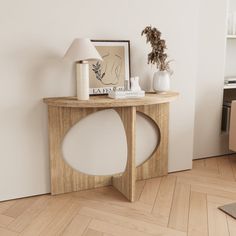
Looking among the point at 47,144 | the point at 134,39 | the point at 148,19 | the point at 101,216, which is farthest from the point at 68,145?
the point at 148,19

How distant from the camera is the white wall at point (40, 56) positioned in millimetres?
2090

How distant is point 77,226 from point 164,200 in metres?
0.67

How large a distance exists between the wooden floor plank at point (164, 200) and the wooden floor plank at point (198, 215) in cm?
15

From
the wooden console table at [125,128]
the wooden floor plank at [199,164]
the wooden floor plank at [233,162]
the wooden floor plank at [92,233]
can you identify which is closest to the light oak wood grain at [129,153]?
the wooden console table at [125,128]

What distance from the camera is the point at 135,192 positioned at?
7.81 feet

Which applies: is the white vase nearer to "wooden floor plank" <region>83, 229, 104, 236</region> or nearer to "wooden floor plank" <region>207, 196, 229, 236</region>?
"wooden floor plank" <region>207, 196, 229, 236</region>

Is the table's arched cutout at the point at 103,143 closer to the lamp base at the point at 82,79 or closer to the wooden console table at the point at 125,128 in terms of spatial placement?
the wooden console table at the point at 125,128

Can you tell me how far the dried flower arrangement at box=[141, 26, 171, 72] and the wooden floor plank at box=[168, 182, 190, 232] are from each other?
973 mm

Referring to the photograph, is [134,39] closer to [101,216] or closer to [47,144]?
[47,144]

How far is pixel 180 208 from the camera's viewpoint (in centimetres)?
213

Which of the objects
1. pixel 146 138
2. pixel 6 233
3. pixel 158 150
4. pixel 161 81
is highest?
pixel 161 81

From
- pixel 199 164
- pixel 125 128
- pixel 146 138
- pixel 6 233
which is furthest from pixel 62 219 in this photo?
pixel 199 164

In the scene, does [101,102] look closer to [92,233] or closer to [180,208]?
[92,233]

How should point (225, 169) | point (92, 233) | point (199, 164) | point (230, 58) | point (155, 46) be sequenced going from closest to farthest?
point (92, 233) < point (155, 46) < point (225, 169) < point (199, 164) < point (230, 58)
